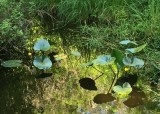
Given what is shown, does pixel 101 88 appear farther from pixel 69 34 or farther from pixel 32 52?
pixel 69 34

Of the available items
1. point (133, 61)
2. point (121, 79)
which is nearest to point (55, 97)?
point (121, 79)

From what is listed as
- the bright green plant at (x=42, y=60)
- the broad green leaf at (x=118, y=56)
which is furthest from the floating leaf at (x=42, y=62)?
the broad green leaf at (x=118, y=56)

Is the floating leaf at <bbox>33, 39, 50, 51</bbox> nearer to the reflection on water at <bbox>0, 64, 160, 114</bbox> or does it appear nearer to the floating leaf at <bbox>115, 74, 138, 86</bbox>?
the reflection on water at <bbox>0, 64, 160, 114</bbox>

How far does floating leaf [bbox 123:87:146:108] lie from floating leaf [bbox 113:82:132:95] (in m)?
0.08

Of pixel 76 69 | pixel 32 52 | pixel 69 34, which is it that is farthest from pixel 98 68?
pixel 69 34

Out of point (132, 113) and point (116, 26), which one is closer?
point (132, 113)

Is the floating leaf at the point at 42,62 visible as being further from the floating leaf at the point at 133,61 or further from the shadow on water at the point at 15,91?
the floating leaf at the point at 133,61

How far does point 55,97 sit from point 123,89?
80 centimetres

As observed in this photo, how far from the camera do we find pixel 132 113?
4094mm

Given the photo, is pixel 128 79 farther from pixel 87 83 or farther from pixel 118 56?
pixel 87 83

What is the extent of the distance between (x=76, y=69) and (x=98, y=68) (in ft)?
0.99

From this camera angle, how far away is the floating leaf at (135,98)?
4264 mm

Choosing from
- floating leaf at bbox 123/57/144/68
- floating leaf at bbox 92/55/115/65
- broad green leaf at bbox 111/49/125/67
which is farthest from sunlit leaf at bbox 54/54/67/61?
floating leaf at bbox 123/57/144/68

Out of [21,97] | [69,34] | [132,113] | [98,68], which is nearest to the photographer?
[132,113]
